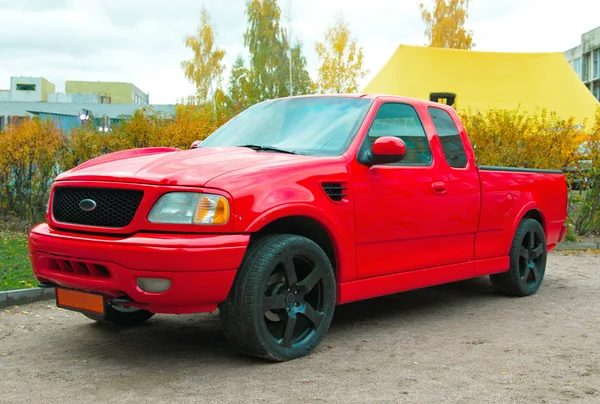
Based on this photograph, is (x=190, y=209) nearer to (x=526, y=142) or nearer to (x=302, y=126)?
(x=302, y=126)

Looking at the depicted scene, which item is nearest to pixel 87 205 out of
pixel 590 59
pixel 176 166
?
pixel 176 166

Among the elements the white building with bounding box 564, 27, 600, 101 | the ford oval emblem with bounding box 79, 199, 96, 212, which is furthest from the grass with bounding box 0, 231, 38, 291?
the white building with bounding box 564, 27, 600, 101

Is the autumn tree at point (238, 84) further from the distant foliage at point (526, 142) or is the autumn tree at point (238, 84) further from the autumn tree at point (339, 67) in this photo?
the distant foliage at point (526, 142)

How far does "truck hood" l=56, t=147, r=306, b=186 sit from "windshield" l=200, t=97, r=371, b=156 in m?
0.33

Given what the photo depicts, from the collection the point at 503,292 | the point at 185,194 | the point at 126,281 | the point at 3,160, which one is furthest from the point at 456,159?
the point at 3,160

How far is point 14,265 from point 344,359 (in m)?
4.61

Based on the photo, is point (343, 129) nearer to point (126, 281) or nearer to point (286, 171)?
point (286, 171)

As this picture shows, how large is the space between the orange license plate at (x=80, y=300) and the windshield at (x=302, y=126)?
170 cm

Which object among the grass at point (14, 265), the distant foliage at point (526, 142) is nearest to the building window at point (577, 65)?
the distant foliage at point (526, 142)

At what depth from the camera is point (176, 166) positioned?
439cm

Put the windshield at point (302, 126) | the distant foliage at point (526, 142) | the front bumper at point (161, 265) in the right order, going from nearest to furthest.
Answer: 1. the front bumper at point (161, 265)
2. the windshield at point (302, 126)
3. the distant foliage at point (526, 142)

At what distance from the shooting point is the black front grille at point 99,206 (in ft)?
13.7

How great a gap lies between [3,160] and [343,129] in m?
7.60

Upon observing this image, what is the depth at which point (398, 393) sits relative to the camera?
3.85 metres
